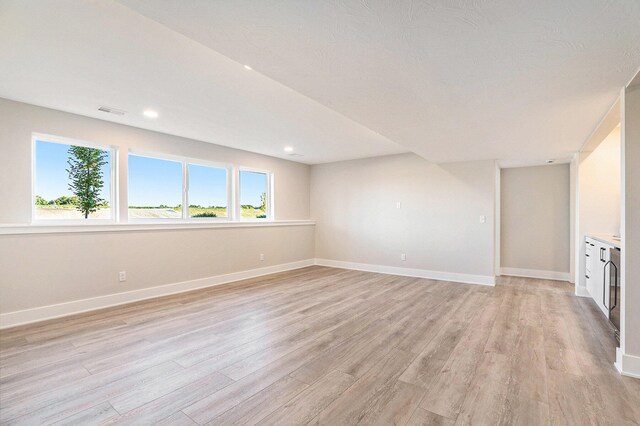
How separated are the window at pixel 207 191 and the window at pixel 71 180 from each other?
1.16m

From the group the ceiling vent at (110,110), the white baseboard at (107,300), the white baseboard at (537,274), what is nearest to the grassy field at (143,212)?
the white baseboard at (107,300)

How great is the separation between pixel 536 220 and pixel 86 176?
24.3 feet

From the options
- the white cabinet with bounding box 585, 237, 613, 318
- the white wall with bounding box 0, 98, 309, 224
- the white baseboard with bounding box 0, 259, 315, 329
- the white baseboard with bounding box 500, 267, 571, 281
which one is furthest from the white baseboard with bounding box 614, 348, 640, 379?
the white wall with bounding box 0, 98, 309, 224

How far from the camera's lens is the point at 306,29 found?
152 cm

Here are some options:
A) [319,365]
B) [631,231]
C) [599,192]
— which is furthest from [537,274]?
[319,365]

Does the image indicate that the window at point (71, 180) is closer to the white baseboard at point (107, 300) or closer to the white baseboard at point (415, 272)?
the white baseboard at point (107, 300)

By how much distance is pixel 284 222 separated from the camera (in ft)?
20.6

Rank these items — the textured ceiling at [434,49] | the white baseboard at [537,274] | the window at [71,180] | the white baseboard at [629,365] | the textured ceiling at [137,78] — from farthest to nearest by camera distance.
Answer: the white baseboard at [537,274]
the window at [71,180]
the white baseboard at [629,365]
the textured ceiling at [137,78]
the textured ceiling at [434,49]

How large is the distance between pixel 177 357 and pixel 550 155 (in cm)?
573

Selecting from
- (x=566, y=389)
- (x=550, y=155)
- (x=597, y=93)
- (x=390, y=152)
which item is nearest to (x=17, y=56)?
(x=597, y=93)

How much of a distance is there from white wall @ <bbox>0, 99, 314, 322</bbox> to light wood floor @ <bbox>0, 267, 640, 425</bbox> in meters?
0.40

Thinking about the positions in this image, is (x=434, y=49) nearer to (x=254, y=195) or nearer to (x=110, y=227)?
(x=110, y=227)

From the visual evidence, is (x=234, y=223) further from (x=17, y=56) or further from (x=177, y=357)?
(x=17, y=56)

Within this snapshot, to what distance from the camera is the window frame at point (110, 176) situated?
134 inches
